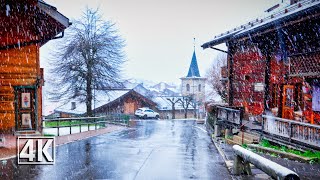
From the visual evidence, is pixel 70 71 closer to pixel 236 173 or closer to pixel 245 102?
pixel 245 102

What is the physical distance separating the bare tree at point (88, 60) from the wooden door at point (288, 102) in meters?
20.8

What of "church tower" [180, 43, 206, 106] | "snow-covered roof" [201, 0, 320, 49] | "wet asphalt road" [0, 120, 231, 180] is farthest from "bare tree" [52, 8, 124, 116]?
"church tower" [180, 43, 206, 106]

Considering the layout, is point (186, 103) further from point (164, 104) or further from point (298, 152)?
point (298, 152)

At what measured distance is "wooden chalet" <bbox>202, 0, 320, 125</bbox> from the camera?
1393 centimetres

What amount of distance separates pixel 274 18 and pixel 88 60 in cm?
2231

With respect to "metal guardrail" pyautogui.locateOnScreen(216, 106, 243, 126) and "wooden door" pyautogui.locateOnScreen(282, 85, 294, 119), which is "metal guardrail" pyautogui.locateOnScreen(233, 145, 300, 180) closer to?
"metal guardrail" pyautogui.locateOnScreen(216, 106, 243, 126)

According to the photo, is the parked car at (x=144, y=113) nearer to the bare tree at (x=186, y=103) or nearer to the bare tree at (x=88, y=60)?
the bare tree at (x=186, y=103)

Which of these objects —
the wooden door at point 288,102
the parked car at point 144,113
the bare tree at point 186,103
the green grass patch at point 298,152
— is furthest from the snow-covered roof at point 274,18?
Answer: the bare tree at point 186,103

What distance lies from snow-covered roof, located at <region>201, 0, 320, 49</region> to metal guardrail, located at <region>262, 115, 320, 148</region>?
4016 mm

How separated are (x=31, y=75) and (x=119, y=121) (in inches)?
718

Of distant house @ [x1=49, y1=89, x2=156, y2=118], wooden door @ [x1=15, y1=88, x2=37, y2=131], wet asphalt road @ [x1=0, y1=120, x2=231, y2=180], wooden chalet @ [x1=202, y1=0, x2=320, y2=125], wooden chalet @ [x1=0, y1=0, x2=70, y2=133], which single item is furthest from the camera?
distant house @ [x1=49, y1=89, x2=156, y2=118]

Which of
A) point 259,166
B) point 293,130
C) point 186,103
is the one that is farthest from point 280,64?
point 186,103

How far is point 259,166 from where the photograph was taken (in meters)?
7.52

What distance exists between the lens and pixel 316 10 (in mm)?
11703
